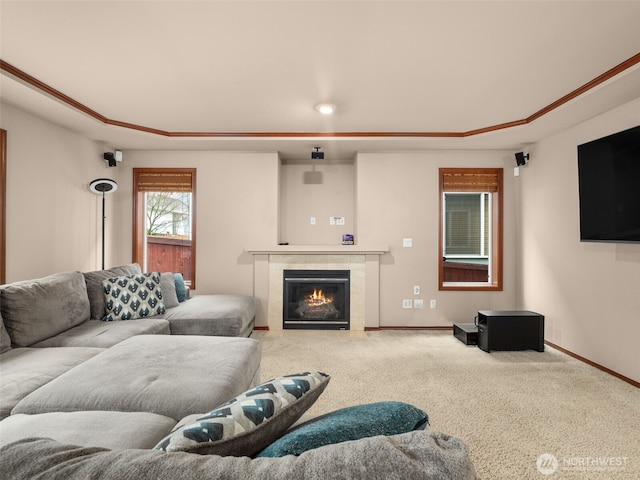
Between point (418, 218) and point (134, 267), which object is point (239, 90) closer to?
point (134, 267)

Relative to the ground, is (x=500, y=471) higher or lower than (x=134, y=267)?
lower

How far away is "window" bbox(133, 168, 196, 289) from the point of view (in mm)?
5039

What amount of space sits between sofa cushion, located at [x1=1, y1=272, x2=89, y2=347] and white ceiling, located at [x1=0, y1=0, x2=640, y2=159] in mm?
1541

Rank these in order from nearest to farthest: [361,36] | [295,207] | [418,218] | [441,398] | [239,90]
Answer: [361,36]
[441,398]
[239,90]
[418,218]
[295,207]

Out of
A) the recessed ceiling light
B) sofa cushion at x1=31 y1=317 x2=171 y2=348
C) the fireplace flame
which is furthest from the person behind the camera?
Answer: the fireplace flame

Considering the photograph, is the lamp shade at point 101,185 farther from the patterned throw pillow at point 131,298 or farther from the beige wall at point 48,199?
the patterned throw pillow at point 131,298

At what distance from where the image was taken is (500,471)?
192 centimetres

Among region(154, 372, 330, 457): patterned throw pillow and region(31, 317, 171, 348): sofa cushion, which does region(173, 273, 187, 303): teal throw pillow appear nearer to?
region(31, 317, 171, 348): sofa cushion

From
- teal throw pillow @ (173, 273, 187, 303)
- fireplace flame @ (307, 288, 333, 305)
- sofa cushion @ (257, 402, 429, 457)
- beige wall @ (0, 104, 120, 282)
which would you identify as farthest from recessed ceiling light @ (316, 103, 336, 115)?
sofa cushion @ (257, 402, 429, 457)

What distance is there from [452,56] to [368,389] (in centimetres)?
252

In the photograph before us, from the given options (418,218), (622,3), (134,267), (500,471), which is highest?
(622,3)

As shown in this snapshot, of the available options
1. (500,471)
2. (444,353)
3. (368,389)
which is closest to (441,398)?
(368,389)

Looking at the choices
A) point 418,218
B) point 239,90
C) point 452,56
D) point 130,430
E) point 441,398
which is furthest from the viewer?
point 418,218

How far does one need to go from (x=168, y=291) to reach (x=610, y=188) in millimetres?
4287
